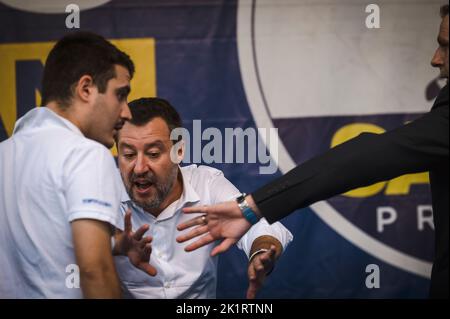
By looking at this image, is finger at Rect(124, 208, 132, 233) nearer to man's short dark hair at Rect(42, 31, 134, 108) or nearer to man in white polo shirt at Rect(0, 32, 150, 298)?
man in white polo shirt at Rect(0, 32, 150, 298)

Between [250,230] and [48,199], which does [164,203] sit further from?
[48,199]

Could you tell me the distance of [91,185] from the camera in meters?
1.59

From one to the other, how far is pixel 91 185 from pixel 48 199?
148 millimetres

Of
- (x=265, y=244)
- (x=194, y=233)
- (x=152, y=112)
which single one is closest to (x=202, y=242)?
Answer: (x=194, y=233)

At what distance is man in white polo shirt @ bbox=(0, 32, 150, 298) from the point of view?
1547 millimetres

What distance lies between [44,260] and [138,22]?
128 centimetres

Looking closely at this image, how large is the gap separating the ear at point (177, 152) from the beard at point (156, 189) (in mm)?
64

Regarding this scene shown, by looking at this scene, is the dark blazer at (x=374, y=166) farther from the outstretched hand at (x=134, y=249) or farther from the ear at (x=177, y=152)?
the ear at (x=177, y=152)

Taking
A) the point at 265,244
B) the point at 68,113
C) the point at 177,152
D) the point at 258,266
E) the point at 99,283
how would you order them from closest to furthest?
1. the point at 99,283
2. the point at 68,113
3. the point at 258,266
4. the point at 265,244
5. the point at 177,152

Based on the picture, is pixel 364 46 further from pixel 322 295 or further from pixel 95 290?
pixel 95 290

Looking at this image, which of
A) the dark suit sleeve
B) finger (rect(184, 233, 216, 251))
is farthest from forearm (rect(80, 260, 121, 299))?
the dark suit sleeve

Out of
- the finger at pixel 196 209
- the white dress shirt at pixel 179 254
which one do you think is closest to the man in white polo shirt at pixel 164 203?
the white dress shirt at pixel 179 254

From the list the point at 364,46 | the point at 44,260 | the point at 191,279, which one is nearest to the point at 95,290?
the point at 44,260

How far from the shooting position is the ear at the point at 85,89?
184 cm
